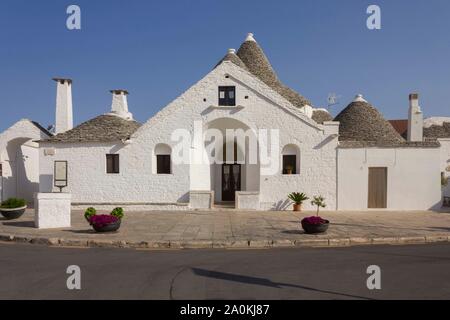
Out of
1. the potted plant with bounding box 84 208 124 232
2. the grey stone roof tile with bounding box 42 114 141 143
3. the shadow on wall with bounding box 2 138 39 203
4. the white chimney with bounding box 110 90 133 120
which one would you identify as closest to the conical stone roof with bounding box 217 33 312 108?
the grey stone roof tile with bounding box 42 114 141 143

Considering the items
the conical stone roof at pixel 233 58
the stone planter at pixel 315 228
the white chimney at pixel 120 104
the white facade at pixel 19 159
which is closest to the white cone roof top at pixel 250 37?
the conical stone roof at pixel 233 58

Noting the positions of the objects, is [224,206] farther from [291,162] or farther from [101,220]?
[101,220]

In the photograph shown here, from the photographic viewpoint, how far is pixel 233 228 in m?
12.9

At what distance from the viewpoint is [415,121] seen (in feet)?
73.0

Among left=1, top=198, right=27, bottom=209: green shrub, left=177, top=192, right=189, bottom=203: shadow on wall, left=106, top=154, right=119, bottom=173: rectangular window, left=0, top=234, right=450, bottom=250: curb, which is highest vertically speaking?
left=106, top=154, right=119, bottom=173: rectangular window

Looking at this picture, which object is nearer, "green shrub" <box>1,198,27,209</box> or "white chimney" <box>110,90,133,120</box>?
"green shrub" <box>1,198,27,209</box>

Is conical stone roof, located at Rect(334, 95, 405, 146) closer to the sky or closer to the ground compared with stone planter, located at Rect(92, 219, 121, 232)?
closer to the sky

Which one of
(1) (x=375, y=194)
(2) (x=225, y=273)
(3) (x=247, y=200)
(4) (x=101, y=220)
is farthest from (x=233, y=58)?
(2) (x=225, y=273)

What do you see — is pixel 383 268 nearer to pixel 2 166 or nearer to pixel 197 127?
pixel 197 127

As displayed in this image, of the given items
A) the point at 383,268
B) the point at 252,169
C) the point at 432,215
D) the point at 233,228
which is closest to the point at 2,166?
the point at 252,169

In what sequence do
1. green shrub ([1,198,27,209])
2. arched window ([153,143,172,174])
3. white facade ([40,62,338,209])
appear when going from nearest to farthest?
green shrub ([1,198,27,209]), white facade ([40,62,338,209]), arched window ([153,143,172,174])

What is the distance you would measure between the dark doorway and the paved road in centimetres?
1145

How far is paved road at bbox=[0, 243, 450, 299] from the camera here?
6.04m

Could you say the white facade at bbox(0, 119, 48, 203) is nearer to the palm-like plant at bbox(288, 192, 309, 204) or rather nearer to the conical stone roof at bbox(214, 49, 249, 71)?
the conical stone roof at bbox(214, 49, 249, 71)
